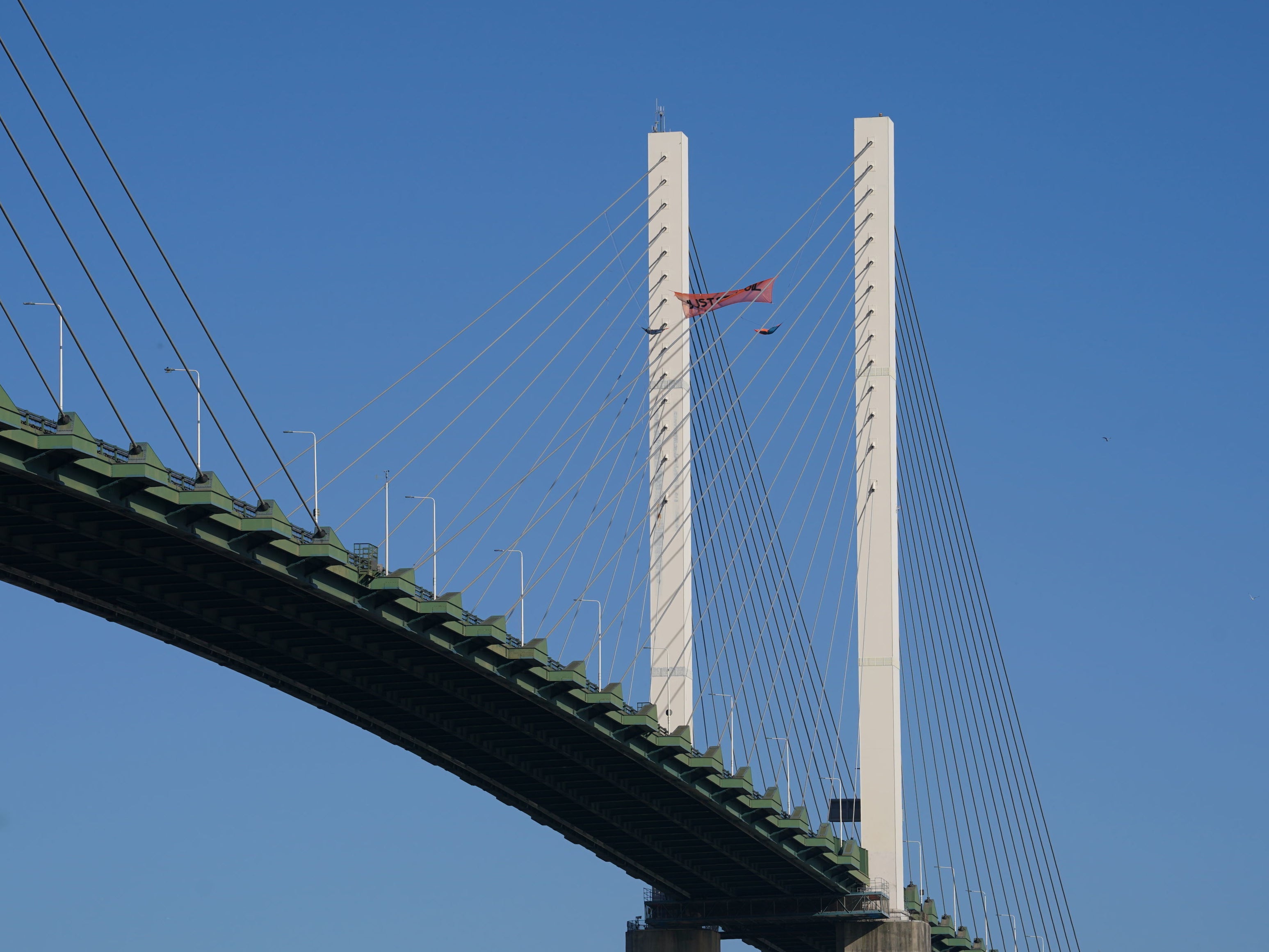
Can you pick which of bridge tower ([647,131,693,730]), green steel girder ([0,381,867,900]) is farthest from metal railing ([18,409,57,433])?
bridge tower ([647,131,693,730])

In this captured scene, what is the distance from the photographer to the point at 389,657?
59.8 metres

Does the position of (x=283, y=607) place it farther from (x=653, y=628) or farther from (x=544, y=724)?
(x=653, y=628)

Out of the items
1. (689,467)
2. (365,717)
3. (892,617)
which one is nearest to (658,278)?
(689,467)

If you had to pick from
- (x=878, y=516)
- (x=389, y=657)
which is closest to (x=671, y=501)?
(x=878, y=516)

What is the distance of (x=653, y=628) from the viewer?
70.4 metres

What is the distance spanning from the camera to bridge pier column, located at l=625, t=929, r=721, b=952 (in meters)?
76.8

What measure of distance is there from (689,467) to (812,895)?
13.4 meters

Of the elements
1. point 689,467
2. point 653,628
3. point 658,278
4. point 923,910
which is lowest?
point 923,910

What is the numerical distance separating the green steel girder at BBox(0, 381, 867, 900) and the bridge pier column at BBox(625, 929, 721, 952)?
122cm

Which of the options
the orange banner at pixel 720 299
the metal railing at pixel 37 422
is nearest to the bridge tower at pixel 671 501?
the orange banner at pixel 720 299

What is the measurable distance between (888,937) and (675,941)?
24.3ft

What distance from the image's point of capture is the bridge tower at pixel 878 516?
232 ft

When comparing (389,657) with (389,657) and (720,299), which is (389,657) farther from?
(720,299)

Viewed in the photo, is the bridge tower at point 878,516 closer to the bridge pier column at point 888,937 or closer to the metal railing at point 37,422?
the bridge pier column at point 888,937
